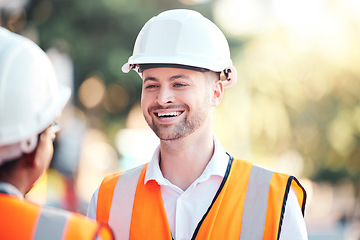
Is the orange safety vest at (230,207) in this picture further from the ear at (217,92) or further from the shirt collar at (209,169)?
the ear at (217,92)

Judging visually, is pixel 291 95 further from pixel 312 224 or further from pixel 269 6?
pixel 312 224

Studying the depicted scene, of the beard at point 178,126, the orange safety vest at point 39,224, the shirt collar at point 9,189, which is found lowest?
the orange safety vest at point 39,224

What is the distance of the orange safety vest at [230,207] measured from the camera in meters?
2.79

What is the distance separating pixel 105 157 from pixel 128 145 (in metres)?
4.75

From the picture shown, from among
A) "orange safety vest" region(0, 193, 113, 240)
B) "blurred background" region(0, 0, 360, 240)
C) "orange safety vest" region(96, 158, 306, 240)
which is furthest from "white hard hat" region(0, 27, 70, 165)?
"blurred background" region(0, 0, 360, 240)

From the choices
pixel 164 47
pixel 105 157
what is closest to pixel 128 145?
pixel 105 157

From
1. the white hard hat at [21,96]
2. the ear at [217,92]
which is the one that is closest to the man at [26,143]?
the white hard hat at [21,96]

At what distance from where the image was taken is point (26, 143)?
204 centimetres

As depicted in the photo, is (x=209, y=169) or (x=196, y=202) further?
(x=209, y=169)

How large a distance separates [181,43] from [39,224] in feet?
4.88

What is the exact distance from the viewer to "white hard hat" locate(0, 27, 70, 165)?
78.1 inches

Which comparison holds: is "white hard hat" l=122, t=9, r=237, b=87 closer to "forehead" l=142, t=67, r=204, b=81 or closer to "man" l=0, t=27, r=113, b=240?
"forehead" l=142, t=67, r=204, b=81

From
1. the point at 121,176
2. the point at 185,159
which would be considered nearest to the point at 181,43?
the point at 185,159

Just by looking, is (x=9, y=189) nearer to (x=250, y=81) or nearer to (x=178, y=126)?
(x=178, y=126)
